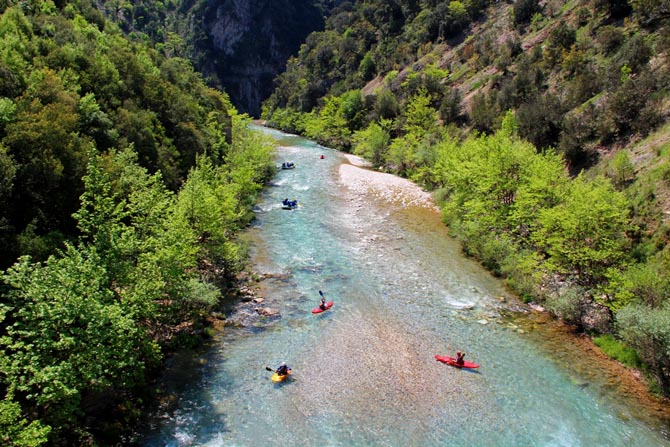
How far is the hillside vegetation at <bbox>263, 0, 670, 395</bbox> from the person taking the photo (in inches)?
1011

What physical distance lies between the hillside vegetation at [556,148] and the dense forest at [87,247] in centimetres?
2005

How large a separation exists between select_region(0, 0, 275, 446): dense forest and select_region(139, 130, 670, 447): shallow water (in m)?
2.66

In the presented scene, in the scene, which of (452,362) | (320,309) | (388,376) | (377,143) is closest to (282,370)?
(388,376)

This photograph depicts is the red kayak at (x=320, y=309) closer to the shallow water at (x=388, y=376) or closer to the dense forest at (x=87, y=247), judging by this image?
the shallow water at (x=388, y=376)

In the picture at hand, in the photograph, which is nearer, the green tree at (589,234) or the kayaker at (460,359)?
the kayaker at (460,359)

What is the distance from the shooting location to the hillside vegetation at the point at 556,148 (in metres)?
25.7

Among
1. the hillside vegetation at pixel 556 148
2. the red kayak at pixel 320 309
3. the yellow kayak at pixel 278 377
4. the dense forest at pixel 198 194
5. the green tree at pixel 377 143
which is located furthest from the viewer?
the green tree at pixel 377 143

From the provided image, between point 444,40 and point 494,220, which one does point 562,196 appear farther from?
point 444,40

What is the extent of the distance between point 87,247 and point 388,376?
615 inches

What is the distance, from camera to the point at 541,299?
28625 millimetres

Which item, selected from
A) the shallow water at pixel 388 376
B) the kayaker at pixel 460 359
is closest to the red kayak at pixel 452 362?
the kayaker at pixel 460 359

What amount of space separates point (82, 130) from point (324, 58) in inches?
5011

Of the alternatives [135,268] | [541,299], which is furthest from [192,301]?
[541,299]

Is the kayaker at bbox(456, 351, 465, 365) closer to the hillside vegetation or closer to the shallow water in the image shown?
the shallow water
